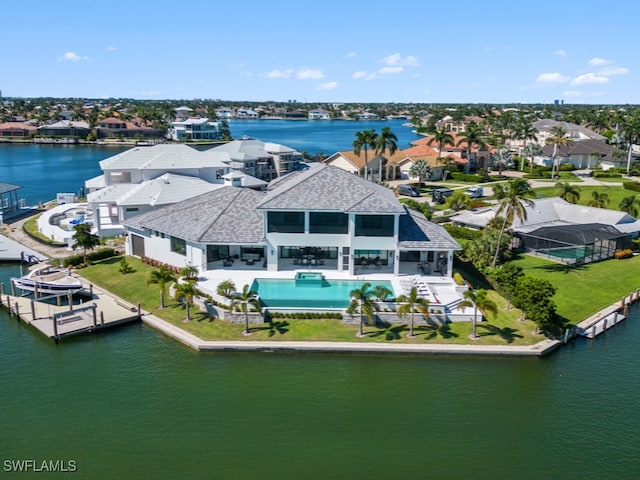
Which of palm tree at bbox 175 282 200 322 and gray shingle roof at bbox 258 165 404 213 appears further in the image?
gray shingle roof at bbox 258 165 404 213

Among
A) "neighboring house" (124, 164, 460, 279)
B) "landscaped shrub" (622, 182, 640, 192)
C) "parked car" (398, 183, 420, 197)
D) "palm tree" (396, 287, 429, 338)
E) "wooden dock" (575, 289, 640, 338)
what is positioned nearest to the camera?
"palm tree" (396, 287, 429, 338)

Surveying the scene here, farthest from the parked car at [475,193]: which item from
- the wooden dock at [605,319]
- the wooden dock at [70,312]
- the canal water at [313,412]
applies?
the wooden dock at [70,312]

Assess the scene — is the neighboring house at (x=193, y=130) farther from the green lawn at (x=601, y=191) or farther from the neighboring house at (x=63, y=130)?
the green lawn at (x=601, y=191)

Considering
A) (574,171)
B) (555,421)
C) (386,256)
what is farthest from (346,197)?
(574,171)

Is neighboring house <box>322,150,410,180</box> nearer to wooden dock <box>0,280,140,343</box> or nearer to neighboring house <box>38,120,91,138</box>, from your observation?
wooden dock <box>0,280,140,343</box>

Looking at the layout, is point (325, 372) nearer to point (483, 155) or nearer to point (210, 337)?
point (210, 337)

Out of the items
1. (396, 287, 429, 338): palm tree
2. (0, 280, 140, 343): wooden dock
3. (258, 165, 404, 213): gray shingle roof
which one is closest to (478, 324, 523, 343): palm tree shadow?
(396, 287, 429, 338): palm tree
